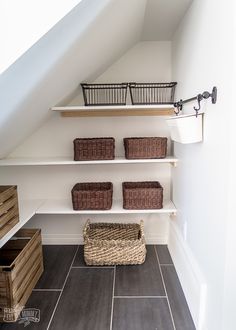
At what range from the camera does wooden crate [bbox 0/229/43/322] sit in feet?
5.22

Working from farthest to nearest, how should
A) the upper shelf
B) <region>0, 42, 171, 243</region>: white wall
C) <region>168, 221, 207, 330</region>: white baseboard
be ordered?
<region>0, 42, 171, 243</region>: white wall, the upper shelf, <region>168, 221, 207, 330</region>: white baseboard

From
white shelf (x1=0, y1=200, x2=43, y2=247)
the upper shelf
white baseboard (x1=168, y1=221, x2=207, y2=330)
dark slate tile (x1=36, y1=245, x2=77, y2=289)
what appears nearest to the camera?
white baseboard (x1=168, y1=221, x2=207, y2=330)

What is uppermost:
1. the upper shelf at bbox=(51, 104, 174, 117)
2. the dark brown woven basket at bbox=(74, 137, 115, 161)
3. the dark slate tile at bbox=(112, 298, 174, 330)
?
the upper shelf at bbox=(51, 104, 174, 117)

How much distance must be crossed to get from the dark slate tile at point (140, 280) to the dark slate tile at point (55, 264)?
0.45 metres

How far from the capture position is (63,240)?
8.61 feet

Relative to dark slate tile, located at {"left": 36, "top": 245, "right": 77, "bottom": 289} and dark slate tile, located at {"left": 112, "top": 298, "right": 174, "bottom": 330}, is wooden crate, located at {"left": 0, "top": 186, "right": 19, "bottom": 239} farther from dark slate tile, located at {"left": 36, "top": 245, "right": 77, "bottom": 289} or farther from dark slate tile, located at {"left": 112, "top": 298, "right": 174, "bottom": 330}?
dark slate tile, located at {"left": 112, "top": 298, "right": 174, "bottom": 330}

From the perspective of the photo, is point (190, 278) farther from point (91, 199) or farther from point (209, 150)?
point (91, 199)

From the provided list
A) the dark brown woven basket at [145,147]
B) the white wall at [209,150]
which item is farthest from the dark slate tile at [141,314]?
the dark brown woven basket at [145,147]

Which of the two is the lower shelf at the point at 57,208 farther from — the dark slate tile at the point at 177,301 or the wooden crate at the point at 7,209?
the dark slate tile at the point at 177,301

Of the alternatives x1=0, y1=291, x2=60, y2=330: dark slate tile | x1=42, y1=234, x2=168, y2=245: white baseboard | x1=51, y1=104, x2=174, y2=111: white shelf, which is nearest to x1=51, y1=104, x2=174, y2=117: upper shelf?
x1=51, y1=104, x2=174, y2=111: white shelf

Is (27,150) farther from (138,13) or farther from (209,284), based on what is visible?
(209,284)

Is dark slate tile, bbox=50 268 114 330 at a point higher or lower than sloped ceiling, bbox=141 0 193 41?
lower

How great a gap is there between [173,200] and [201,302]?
3.41 feet

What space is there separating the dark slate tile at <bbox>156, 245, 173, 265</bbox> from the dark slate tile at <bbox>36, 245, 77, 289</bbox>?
796 mm
